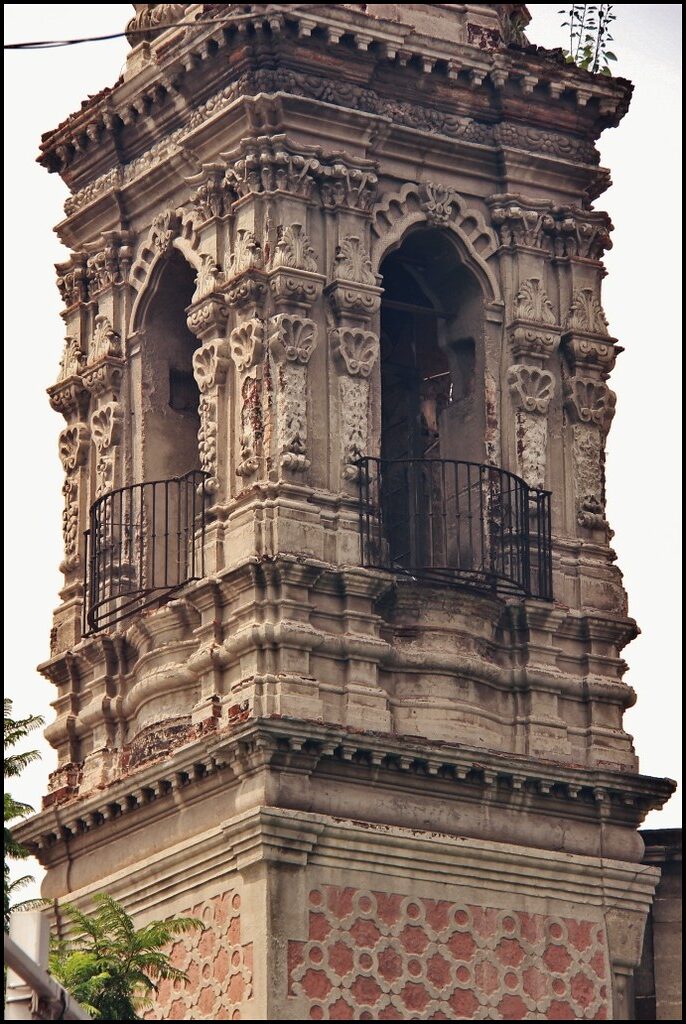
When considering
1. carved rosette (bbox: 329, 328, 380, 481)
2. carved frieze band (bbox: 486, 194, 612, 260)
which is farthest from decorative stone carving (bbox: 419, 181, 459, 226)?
carved rosette (bbox: 329, 328, 380, 481)

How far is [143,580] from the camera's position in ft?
166

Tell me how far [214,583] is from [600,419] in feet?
19.5

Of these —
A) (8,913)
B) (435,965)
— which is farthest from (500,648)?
(8,913)

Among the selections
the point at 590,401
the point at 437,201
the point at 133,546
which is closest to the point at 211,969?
the point at 133,546

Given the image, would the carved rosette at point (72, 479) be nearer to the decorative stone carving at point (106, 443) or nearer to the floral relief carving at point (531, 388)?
the decorative stone carving at point (106, 443)

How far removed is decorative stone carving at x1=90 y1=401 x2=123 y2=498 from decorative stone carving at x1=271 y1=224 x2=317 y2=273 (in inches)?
146

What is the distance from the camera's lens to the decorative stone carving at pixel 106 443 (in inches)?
2036

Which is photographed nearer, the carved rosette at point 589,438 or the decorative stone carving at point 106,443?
the carved rosette at point 589,438

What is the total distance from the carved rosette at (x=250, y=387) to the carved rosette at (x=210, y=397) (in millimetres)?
276

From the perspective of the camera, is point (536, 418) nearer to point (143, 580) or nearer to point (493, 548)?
point (493, 548)

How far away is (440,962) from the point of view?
47.3 m

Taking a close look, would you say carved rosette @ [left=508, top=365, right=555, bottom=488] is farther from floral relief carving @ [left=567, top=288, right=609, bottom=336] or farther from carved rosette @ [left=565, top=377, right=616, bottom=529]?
floral relief carving @ [left=567, top=288, right=609, bottom=336]

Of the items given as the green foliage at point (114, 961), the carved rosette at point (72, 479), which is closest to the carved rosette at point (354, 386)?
the carved rosette at point (72, 479)

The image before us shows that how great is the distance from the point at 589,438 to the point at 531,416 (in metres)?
0.86
